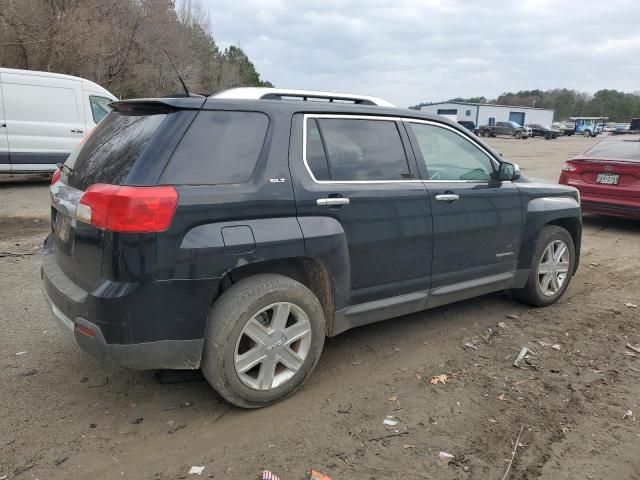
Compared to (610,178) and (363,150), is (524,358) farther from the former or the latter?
(610,178)

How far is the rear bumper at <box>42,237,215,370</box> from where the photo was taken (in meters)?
2.68

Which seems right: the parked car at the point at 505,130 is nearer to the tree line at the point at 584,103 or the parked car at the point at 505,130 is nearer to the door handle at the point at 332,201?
the door handle at the point at 332,201

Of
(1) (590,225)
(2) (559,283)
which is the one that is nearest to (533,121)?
(1) (590,225)

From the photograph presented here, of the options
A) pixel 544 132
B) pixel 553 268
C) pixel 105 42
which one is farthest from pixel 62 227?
pixel 544 132

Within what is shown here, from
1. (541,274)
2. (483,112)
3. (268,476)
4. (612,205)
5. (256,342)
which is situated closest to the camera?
(268,476)

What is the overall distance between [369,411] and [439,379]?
0.66 metres

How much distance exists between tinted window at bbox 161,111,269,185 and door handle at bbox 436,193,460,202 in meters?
1.48

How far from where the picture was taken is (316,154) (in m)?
3.36

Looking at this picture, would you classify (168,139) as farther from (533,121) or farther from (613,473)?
(533,121)

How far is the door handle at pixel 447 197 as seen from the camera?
3922 millimetres

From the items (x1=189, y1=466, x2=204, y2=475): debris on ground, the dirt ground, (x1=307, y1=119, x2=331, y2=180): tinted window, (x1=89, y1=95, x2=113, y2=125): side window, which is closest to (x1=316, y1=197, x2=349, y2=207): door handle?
(x1=307, y1=119, x2=331, y2=180): tinted window

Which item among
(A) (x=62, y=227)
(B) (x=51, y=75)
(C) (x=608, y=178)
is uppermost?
(B) (x=51, y=75)

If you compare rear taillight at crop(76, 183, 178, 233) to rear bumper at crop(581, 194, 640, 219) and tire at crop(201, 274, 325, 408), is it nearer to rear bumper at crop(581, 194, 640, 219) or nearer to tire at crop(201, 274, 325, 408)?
tire at crop(201, 274, 325, 408)

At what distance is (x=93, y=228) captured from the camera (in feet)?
Answer: 9.03
